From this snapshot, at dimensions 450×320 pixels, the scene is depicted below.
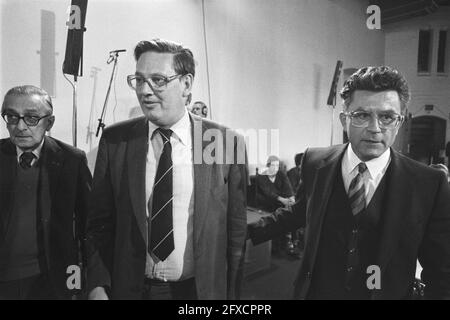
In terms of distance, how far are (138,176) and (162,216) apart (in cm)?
17

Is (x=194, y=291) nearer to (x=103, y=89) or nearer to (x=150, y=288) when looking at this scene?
(x=150, y=288)

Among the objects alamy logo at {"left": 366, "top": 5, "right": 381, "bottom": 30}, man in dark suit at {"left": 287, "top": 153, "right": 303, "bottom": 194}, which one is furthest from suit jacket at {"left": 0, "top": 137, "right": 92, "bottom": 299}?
alamy logo at {"left": 366, "top": 5, "right": 381, "bottom": 30}

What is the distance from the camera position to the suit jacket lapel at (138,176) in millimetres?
1067

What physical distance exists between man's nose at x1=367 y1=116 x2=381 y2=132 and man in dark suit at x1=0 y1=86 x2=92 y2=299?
3.65 feet

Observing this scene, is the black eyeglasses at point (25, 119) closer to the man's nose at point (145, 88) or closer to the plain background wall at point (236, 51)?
the plain background wall at point (236, 51)

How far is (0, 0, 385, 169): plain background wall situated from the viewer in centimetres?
158

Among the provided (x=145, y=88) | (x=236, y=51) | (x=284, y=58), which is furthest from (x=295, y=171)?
(x=145, y=88)

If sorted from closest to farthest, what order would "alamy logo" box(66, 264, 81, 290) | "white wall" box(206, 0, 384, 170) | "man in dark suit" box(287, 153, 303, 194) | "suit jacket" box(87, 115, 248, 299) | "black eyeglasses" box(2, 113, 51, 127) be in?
"suit jacket" box(87, 115, 248, 299) < "black eyeglasses" box(2, 113, 51, 127) < "alamy logo" box(66, 264, 81, 290) < "white wall" box(206, 0, 384, 170) < "man in dark suit" box(287, 153, 303, 194)

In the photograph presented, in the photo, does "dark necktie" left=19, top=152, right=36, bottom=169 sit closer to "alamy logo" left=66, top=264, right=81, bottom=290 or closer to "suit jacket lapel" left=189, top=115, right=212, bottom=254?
"alamy logo" left=66, top=264, right=81, bottom=290

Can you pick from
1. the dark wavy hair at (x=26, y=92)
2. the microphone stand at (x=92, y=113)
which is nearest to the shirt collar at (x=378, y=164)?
the dark wavy hair at (x=26, y=92)

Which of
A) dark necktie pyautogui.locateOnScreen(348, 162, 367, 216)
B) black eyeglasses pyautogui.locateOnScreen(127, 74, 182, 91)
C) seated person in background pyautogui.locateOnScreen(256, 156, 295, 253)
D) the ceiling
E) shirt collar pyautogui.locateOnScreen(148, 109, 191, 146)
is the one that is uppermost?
the ceiling

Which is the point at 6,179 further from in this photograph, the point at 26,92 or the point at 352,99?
the point at 352,99

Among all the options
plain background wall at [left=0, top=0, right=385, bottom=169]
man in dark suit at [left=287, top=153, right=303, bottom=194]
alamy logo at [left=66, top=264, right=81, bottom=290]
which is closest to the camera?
alamy logo at [left=66, top=264, right=81, bottom=290]

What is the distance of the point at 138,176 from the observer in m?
1.08
